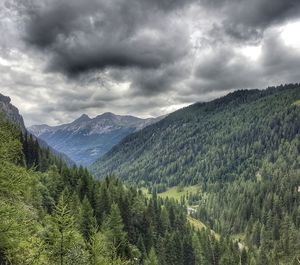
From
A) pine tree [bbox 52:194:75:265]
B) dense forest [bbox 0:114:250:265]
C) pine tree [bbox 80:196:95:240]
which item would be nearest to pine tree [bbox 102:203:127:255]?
dense forest [bbox 0:114:250:265]

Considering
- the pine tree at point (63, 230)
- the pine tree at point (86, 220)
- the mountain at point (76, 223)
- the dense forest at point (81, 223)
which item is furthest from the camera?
the pine tree at point (86, 220)

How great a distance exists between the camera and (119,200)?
120125 millimetres

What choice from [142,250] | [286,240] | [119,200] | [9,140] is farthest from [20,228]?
[286,240]

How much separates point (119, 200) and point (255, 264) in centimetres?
6539

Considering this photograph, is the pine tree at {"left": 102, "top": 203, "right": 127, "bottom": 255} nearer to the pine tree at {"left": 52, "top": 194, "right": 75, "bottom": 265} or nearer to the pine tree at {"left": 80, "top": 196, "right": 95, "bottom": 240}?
the pine tree at {"left": 80, "top": 196, "right": 95, "bottom": 240}

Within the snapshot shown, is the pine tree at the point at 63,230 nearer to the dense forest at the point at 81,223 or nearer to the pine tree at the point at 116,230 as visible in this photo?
the dense forest at the point at 81,223

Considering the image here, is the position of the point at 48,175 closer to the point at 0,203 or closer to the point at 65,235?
the point at 65,235

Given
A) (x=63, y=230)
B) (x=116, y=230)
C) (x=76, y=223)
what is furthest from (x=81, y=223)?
(x=63, y=230)

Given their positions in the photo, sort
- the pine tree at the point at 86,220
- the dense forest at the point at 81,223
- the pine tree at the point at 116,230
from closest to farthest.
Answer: the dense forest at the point at 81,223, the pine tree at the point at 116,230, the pine tree at the point at 86,220

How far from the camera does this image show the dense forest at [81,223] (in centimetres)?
2438

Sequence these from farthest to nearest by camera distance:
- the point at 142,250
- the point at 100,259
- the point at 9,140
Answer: the point at 142,250, the point at 100,259, the point at 9,140

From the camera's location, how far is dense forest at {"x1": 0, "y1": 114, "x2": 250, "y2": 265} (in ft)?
80.0

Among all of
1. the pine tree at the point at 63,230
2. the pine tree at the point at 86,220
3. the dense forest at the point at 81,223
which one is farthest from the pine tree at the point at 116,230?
the pine tree at the point at 63,230

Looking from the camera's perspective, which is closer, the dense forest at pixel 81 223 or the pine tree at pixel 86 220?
the dense forest at pixel 81 223
